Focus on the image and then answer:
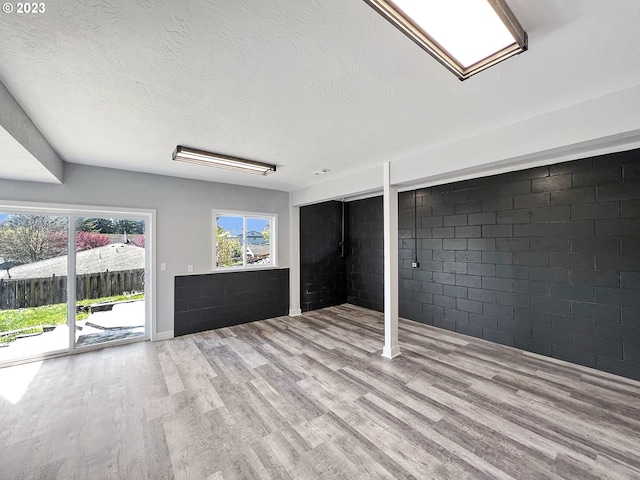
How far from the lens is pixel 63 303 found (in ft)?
11.9

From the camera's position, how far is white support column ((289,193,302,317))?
5589 millimetres

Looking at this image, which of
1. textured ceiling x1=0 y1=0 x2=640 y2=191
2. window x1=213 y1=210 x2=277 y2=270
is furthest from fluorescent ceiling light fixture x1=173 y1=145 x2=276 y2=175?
window x1=213 y1=210 x2=277 y2=270

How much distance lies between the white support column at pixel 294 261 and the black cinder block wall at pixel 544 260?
8.11 ft

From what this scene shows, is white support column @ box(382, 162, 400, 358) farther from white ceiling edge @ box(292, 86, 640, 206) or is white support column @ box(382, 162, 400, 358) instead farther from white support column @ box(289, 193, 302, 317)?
white support column @ box(289, 193, 302, 317)

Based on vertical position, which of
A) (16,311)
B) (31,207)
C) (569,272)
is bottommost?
(16,311)

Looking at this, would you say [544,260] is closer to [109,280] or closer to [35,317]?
[109,280]

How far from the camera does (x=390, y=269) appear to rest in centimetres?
358

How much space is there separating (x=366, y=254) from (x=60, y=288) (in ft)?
17.0

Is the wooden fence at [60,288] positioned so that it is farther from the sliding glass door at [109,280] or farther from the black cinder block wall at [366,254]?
the black cinder block wall at [366,254]

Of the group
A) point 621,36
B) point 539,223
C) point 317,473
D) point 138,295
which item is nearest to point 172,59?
point 621,36

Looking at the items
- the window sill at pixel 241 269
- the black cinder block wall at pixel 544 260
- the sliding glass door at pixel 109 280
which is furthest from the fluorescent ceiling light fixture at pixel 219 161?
the black cinder block wall at pixel 544 260

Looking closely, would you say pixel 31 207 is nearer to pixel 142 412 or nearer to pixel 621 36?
pixel 142 412

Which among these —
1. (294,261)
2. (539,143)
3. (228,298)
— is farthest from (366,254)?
(539,143)

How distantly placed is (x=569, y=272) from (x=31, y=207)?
6.77 m
